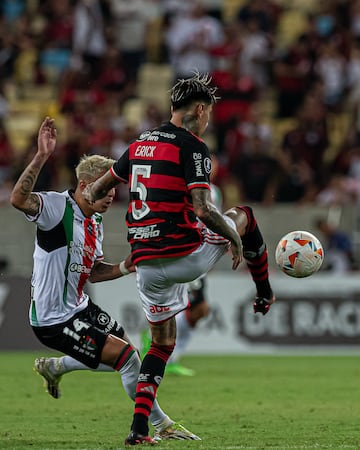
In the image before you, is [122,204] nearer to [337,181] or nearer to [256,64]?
[337,181]

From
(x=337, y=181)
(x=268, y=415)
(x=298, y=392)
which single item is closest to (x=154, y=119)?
(x=337, y=181)

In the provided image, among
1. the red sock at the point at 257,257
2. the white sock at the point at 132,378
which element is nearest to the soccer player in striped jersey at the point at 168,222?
the red sock at the point at 257,257

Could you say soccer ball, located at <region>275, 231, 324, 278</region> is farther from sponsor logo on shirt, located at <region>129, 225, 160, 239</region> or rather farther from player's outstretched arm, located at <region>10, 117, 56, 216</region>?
player's outstretched arm, located at <region>10, 117, 56, 216</region>

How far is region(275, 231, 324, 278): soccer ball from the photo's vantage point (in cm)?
813

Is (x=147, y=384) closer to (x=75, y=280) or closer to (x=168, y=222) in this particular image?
(x=75, y=280)

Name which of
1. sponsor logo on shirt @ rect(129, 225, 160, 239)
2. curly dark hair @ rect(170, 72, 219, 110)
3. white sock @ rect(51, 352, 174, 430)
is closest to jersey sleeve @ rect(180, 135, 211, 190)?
curly dark hair @ rect(170, 72, 219, 110)

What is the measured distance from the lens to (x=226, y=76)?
2080cm

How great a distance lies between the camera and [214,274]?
671 inches

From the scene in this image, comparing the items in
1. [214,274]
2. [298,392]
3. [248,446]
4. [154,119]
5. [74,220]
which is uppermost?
[154,119]

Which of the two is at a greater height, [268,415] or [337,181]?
[337,181]

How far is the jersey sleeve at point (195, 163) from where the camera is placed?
7.29m

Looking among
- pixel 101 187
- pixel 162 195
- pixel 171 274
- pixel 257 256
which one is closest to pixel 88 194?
pixel 101 187

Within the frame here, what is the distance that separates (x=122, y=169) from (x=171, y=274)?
808 millimetres

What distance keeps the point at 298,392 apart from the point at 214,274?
18.6 ft
